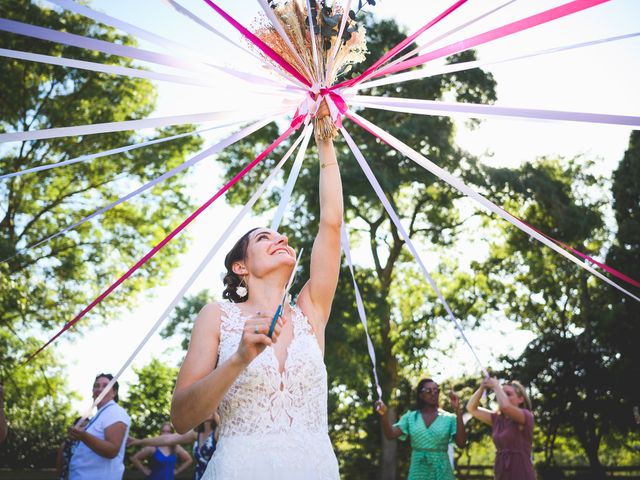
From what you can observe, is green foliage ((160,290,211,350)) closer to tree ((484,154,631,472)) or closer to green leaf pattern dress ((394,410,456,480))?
tree ((484,154,631,472))

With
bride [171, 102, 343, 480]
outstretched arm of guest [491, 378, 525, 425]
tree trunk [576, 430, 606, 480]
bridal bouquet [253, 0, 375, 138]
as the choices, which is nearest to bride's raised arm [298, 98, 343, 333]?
bride [171, 102, 343, 480]

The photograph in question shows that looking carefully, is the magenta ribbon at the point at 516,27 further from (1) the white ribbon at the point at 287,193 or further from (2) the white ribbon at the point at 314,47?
(1) the white ribbon at the point at 287,193

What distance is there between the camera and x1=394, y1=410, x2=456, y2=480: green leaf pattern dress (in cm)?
519

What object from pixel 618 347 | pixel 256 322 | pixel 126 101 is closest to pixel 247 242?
pixel 256 322

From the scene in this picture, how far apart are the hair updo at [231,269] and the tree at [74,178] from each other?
10518 mm

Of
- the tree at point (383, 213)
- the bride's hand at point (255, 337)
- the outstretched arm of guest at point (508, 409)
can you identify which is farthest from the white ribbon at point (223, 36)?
the tree at point (383, 213)

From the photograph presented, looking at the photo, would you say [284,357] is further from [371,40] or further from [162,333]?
[162,333]

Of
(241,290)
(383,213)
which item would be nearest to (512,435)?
(241,290)

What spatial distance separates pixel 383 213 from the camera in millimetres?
16609

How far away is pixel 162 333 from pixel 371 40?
15365mm

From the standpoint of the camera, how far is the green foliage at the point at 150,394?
910 inches

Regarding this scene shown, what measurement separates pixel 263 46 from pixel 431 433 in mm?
3990

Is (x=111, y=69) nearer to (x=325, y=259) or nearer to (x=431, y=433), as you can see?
(x=325, y=259)

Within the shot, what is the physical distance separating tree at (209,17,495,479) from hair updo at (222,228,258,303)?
8.24 m
